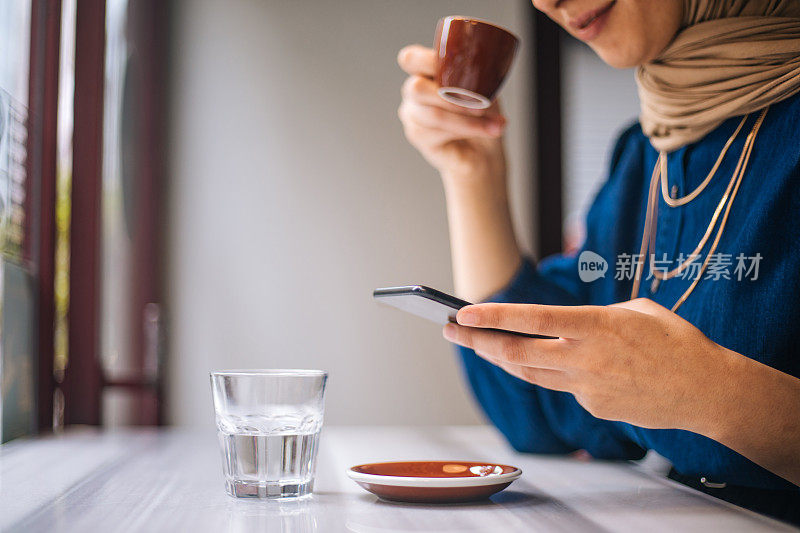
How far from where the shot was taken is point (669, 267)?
91 cm

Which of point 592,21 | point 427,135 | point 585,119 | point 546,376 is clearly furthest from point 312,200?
point 546,376

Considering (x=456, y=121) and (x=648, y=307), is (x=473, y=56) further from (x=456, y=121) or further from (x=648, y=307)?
(x=648, y=307)

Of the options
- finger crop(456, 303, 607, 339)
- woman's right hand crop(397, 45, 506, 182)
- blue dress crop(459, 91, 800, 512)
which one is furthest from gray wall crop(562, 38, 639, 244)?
finger crop(456, 303, 607, 339)

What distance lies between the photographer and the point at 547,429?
3.18 feet

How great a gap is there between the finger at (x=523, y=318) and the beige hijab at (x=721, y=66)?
0.40 m

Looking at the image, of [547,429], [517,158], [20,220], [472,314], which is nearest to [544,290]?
[547,429]

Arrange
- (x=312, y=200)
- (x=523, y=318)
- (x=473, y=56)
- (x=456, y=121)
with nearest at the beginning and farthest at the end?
(x=523, y=318) < (x=473, y=56) < (x=456, y=121) < (x=312, y=200)

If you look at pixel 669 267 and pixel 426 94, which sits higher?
pixel 426 94

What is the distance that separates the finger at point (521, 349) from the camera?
60 centimetres

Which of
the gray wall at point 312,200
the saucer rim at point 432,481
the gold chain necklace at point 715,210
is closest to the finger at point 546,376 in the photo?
the saucer rim at point 432,481

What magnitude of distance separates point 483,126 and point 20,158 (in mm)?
698

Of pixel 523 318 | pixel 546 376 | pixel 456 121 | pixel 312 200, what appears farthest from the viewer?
pixel 312 200

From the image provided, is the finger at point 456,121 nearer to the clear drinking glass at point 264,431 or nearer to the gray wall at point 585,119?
the clear drinking glass at point 264,431

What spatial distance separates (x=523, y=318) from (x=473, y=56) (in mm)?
373
